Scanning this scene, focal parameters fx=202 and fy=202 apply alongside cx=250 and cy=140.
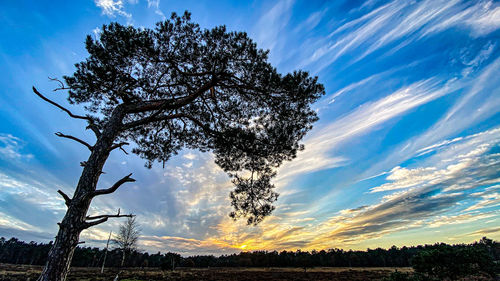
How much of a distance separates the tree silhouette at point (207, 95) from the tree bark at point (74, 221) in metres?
0.88

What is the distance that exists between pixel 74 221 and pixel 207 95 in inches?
190

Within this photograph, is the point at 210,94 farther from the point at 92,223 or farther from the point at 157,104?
the point at 92,223

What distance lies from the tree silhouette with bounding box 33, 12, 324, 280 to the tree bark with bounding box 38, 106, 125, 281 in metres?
0.88

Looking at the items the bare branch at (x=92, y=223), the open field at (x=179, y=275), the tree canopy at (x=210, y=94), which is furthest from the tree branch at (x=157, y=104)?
the open field at (x=179, y=275)

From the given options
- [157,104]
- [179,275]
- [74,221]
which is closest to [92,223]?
[74,221]

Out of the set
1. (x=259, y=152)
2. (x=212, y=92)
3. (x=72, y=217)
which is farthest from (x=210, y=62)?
(x=72, y=217)

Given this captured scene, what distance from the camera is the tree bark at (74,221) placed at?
9.66ft

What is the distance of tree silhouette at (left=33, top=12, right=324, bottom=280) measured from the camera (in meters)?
5.62

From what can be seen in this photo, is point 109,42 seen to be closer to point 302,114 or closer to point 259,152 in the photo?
point 259,152

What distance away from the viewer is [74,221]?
3189 millimetres

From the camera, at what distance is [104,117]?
21.8 ft

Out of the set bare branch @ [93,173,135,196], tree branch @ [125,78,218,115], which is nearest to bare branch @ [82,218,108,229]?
bare branch @ [93,173,135,196]

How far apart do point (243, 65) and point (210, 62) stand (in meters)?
1.02

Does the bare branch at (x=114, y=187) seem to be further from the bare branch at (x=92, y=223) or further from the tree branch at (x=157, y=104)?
the tree branch at (x=157, y=104)
